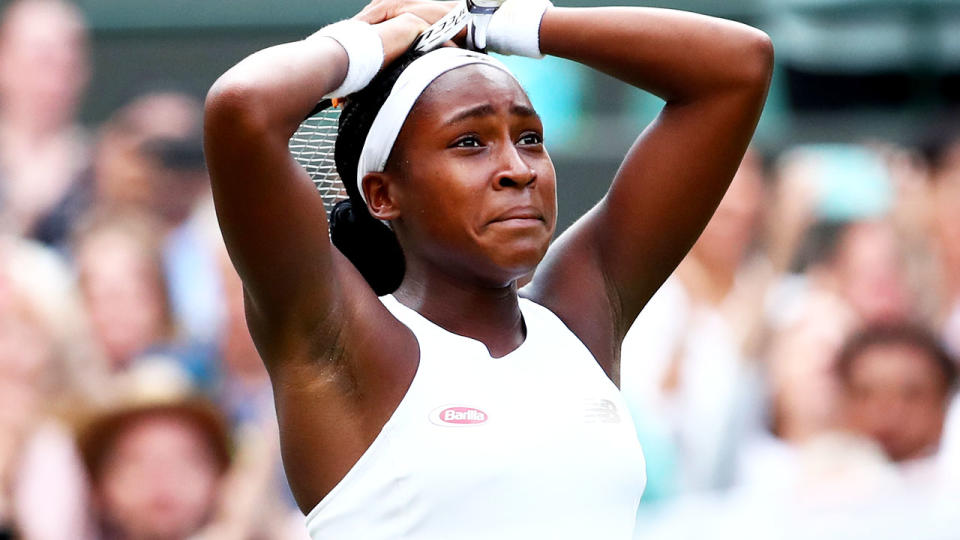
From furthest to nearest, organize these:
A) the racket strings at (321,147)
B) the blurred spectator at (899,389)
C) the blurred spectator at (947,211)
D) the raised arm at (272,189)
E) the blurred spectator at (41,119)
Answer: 1. the blurred spectator at (947,211)
2. the blurred spectator at (41,119)
3. the blurred spectator at (899,389)
4. the racket strings at (321,147)
5. the raised arm at (272,189)

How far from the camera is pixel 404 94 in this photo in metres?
2.71

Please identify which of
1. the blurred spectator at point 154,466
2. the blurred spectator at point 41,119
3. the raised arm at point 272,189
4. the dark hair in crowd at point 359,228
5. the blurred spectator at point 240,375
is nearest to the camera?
the raised arm at point 272,189

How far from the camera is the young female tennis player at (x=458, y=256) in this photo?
250cm

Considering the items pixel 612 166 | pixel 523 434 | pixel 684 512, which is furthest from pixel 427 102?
pixel 612 166

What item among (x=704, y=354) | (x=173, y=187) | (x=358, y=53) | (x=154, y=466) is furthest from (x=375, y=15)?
(x=173, y=187)

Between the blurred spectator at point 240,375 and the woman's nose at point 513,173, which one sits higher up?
the woman's nose at point 513,173

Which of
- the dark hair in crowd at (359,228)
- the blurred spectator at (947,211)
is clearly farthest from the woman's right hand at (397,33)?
the blurred spectator at (947,211)

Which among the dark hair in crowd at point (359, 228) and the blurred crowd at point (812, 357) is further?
the blurred crowd at point (812, 357)

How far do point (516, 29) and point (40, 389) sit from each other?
2.96m

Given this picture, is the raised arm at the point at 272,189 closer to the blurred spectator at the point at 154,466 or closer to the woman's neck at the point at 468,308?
the woman's neck at the point at 468,308

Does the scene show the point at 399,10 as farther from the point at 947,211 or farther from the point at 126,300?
the point at 947,211

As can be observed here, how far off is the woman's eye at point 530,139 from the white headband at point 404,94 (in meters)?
Answer: 0.13

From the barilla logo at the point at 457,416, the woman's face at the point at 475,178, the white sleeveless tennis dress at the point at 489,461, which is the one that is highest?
the woman's face at the point at 475,178

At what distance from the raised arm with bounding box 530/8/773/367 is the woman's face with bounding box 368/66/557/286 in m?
0.22
